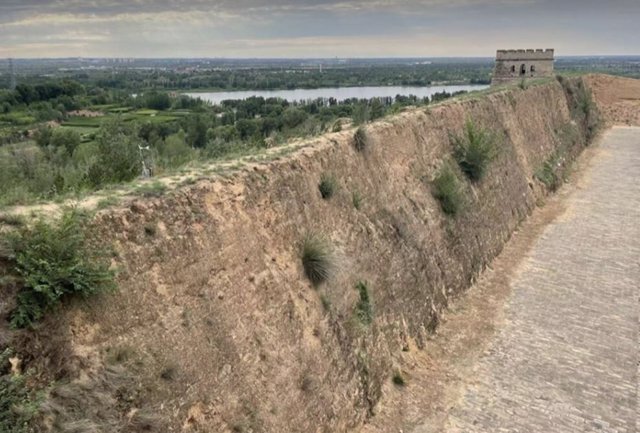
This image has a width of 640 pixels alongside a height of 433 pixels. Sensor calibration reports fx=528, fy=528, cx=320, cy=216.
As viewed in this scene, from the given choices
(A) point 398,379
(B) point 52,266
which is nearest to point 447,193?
(A) point 398,379

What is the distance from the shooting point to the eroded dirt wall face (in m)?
5.55

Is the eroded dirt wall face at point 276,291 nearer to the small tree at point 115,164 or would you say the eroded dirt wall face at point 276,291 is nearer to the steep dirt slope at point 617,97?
the small tree at point 115,164

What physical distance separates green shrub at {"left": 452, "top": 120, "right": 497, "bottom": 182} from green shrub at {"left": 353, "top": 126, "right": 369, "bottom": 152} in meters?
4.67

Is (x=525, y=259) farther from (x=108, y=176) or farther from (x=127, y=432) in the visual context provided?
(x=127, y=432)

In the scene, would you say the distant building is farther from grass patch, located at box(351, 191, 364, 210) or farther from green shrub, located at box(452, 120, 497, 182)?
grass patch, located at box(351, 191, 364, 210)

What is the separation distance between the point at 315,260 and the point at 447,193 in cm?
589

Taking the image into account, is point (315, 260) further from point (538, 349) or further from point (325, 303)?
point (538, 349)

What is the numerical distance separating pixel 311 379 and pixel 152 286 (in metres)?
2.78

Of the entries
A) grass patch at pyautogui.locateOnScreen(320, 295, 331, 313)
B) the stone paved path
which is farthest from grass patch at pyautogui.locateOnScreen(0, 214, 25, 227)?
the stone paved path

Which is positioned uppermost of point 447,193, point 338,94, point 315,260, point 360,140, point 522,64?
point 522,64

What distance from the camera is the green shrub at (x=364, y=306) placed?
350 inches

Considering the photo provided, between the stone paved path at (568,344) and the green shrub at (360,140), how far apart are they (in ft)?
15.8

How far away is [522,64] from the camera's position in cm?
3466

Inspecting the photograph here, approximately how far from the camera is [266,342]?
6.98m
